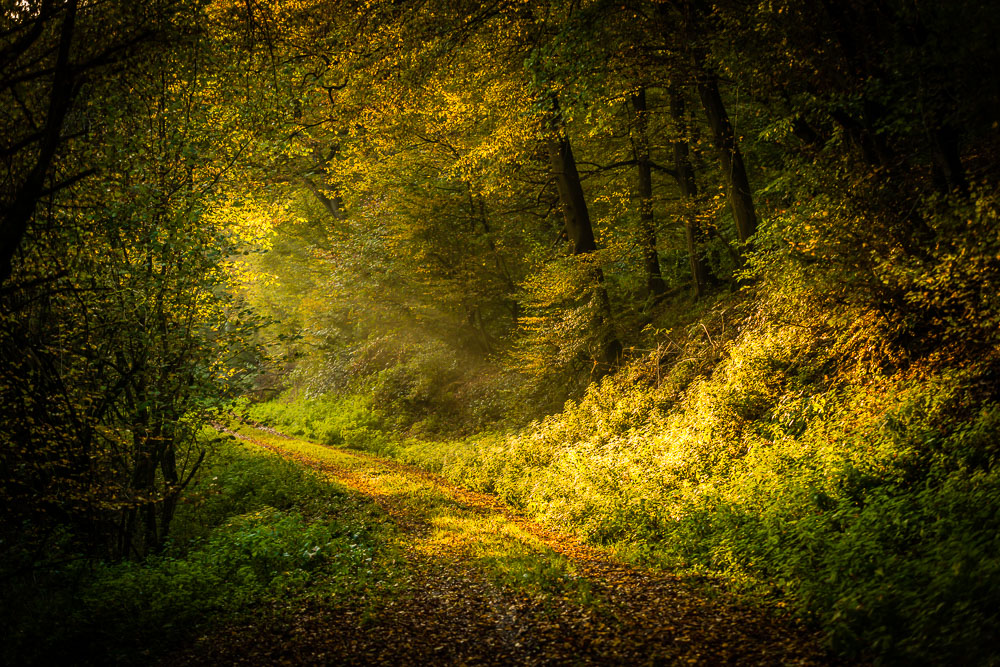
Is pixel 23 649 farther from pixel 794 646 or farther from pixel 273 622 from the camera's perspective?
pixel 794 646

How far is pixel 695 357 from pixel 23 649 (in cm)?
1039

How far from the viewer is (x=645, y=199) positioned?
13789 millimetres

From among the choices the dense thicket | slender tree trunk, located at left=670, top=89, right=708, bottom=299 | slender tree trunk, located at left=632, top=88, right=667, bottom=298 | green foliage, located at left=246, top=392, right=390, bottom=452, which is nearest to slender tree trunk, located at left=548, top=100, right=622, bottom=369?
the dense thicket

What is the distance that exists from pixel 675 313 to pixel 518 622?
949 cm

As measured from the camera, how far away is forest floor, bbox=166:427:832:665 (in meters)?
5.02

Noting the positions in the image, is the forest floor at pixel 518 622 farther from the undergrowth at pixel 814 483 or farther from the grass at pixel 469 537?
the undergrowth at pixel 814 483

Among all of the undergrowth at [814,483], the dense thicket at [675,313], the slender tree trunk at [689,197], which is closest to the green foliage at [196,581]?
the dense thicket at [675,313]

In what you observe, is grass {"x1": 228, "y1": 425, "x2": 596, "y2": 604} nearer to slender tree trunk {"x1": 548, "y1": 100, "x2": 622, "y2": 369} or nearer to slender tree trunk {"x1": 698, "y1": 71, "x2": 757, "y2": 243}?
slender tree trunk {"x1": 548, "y1": 100, "x2": 622, "y2": 369}

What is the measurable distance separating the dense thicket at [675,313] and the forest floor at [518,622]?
1.98 ft

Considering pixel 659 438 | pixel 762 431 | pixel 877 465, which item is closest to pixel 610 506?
pixel 659 438

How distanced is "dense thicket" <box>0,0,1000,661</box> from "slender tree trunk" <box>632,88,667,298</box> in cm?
92

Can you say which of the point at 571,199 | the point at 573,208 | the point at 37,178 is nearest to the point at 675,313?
the point at 573,208

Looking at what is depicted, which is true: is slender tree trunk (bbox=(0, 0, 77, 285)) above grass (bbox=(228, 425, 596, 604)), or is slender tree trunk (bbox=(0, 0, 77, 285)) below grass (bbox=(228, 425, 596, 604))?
above

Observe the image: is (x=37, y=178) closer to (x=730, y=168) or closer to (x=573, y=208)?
(x=730, y=168)
